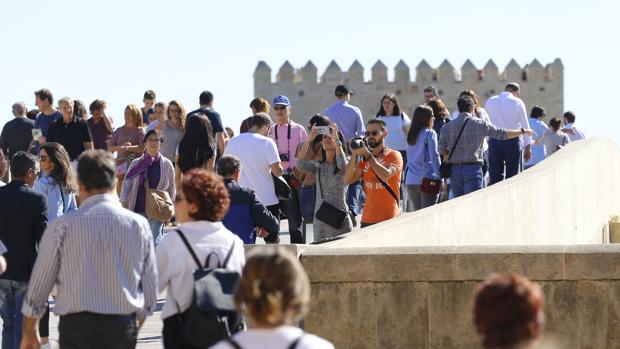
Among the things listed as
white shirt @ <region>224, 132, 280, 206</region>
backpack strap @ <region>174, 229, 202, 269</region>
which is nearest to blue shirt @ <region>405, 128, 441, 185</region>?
white shirt @ <region>224, 132, 280, 206</region>

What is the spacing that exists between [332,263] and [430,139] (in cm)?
629

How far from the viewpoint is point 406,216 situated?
11.1m

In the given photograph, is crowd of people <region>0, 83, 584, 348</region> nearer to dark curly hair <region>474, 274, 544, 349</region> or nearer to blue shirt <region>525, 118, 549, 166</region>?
blue shirt <region>525, 118, 549, 166</region>

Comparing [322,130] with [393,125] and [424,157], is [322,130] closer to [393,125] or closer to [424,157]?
[424,157]

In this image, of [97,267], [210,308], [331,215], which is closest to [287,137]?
[331,215]

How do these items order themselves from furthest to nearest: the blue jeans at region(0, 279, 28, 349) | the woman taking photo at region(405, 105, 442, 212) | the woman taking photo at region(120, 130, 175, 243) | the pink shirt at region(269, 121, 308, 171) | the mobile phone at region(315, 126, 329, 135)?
the woman taking photo at region(405, 105, 442, 212)
the pink shirt at region(269, 121, 308, 171)
the woman taking photo at region(120, 130, 175, 243)
the mobile phone at region(315, 126, 329, 135)
the blue jeans at region(0, 279, 28, 349)

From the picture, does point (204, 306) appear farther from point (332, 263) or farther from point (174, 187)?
point (174, 187)

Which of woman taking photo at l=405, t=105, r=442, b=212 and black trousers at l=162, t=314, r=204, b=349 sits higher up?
woman taking photo at l=405, t=105, r=442, b=212

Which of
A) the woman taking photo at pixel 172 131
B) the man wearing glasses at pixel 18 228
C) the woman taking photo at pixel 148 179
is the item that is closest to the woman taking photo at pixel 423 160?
the woman taking photo at pixel 172 131

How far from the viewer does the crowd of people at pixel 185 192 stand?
6.07 metres

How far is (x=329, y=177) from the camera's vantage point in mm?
11906

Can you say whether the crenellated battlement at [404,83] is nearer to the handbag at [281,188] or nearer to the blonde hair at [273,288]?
the handbag at [281,188]

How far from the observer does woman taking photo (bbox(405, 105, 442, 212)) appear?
1440 cm

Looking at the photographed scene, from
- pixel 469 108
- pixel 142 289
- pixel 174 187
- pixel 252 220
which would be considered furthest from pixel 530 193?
pixel 142 289
